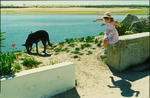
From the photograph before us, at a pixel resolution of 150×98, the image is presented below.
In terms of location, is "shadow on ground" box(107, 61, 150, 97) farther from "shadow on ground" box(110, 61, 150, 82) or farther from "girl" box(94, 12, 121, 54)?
"girl" box(94, 12, 121, 54)

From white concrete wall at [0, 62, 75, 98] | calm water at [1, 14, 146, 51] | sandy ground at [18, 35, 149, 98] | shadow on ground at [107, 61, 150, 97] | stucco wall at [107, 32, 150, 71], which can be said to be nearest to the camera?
white concrete wall at [0, 62, 75, 98]

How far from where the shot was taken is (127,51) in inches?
275

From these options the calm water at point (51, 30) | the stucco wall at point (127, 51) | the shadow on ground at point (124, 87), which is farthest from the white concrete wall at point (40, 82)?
the calm water at point (51, 30)

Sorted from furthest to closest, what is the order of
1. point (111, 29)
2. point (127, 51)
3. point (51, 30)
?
point (51, 30) → point (127, 51) → point (111, 29)

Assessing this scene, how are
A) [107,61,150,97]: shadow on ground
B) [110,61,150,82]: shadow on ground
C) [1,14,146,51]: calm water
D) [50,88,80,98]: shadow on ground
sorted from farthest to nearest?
[1,14,146,51]: calm water → [110,61,150,82]: shadow on ground → [107,61,150,97]: shadow on ground → [50,88,80,98]: shadow on ground

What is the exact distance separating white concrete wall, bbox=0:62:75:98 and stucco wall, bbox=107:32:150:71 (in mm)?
2184

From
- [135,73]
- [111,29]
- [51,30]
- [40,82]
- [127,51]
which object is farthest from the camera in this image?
[51,30]

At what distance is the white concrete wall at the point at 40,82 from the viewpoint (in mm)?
4387

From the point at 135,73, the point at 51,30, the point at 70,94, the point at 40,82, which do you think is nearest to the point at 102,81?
the point at 70,94

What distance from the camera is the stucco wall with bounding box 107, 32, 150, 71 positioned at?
6793mm

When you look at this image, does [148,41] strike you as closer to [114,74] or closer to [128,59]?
[128,59]

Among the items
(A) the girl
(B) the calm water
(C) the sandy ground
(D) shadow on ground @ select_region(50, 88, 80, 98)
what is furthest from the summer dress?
(B) the calm water

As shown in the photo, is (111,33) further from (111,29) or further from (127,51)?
(127,51)

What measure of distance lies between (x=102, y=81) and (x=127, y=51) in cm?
165
